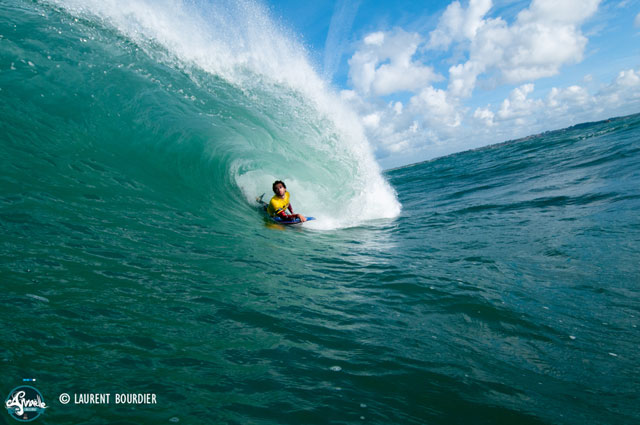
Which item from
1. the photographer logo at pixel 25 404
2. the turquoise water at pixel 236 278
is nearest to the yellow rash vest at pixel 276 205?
the turquoise water at pixel 236 278

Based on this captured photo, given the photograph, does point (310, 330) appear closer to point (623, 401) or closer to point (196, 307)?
point (196, 307)

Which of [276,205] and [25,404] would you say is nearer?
[25,404]

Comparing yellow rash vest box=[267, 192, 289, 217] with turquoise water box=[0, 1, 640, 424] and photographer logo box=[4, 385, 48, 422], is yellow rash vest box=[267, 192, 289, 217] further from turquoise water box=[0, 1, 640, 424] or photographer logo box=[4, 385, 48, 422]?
photographer logo box=[4, 385, 48, 422]

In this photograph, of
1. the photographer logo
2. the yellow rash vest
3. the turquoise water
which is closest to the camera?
the photographer logo

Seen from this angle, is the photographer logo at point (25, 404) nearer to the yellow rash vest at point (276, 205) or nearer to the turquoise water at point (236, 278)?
the turquoise water at point (236, 278)

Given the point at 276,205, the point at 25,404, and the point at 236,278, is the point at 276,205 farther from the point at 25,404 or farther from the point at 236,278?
the point at 25,404

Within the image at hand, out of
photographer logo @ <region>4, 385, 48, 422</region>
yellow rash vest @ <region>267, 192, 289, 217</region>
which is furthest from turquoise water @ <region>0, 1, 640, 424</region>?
yellow rash vest @ <region>267, 192, 289, 217</region>

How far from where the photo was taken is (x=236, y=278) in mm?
4598

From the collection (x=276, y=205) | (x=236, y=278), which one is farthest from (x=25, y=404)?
(x=276, y=205)

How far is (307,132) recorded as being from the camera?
13.5 m

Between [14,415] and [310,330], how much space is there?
90.7 inches

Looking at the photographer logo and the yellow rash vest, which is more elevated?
the yellow rash vest

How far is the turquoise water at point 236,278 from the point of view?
2500 millimetres

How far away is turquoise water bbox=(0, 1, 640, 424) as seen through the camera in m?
2.50
